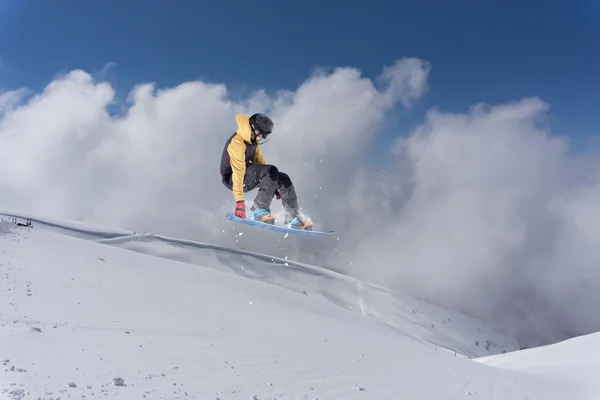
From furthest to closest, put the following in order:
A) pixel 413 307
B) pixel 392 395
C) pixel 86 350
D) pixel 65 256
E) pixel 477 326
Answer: pixel 477 326
pixel 413 307
pixel 65 256
pixel 392 395
pixel 86 350

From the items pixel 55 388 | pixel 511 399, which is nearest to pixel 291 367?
pixel 55 388

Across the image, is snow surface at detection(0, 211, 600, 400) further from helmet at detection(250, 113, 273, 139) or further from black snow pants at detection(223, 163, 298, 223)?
helmet at detection(250, 113, 273, 139)

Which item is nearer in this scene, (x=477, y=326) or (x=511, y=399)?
(x=511, y=399)

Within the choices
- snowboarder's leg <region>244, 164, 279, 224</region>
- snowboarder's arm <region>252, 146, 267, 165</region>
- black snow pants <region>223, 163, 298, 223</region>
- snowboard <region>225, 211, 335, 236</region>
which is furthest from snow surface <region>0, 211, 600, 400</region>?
snowboarder's arm <region>252, 146, 267, 165</region>

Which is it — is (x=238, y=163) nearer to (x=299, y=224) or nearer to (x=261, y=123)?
(x=261, y=123)

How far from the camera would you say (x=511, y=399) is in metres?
8.30

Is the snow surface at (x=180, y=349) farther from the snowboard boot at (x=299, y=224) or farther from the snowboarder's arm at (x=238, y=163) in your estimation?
the snowboarder's arm at (x=238, y=163)

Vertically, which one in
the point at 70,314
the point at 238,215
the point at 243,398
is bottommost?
the point at 243,398

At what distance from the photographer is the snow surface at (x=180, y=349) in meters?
4.40

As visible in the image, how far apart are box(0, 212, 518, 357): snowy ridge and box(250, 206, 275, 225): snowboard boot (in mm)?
42664

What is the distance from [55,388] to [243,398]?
2021 millimetres

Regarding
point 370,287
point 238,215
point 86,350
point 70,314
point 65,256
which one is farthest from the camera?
point 370,287

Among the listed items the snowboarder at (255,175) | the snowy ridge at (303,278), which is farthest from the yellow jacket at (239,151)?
the snowy ridge at (303,278)

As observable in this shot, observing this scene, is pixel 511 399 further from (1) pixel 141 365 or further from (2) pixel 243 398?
(1) pixel 141 365
